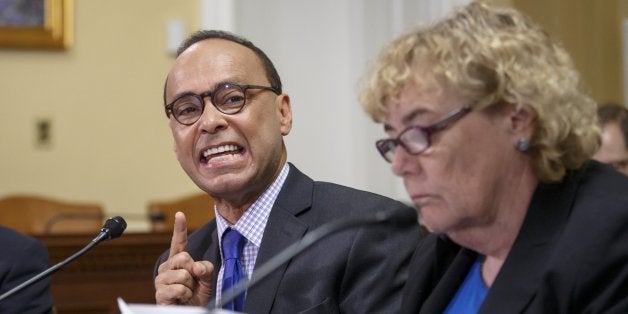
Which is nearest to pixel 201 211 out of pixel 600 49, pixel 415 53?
pixel 600 49

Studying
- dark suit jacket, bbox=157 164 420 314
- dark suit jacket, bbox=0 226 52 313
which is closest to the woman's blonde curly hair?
dark suit jacket, bbox=157 164 420 314

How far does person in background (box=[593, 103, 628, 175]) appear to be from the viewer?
3.67 meters

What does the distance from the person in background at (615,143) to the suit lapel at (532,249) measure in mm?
1722

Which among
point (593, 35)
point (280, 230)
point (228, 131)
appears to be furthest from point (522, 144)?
point (593, 35)

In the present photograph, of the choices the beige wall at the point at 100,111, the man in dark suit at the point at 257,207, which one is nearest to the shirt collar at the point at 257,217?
the man in dark suit at the point at 257,207

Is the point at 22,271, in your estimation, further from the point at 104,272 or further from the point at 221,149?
the point at 104,272

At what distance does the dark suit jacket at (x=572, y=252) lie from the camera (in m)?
1.83

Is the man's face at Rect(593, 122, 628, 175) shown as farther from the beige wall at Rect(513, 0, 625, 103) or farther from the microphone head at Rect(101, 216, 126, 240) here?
the microphone head at Rect(101, 216, 126, 240)

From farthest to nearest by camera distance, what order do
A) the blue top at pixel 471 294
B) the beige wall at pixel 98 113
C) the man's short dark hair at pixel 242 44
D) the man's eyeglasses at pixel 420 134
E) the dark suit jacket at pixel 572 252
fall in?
1. the beige wall at pixel 98 113
2. the man's short dark hair at pixel 242 44
3. the blue top at pixel 471 294
4. the man's eyeglasses at pixel 420 134
5. the dark suit jacket at pixel 572 252

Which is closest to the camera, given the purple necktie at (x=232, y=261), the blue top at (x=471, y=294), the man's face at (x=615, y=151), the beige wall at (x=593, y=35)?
the blue top at (x=471, y=294)

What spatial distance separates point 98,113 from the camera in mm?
6902

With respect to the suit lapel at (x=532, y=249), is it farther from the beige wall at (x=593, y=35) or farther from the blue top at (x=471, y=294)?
the beige wall at (x=593, y=35)

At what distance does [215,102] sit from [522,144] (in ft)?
3.48

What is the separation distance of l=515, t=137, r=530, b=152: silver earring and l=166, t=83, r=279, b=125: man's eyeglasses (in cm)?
101
